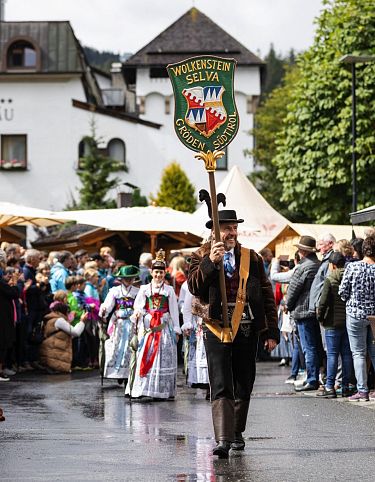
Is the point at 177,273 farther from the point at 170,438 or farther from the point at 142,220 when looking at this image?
the point at 170,438

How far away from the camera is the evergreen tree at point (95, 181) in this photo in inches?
2146

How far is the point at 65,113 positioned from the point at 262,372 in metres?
41.3

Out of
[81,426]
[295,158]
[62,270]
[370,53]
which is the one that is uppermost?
[370,53]

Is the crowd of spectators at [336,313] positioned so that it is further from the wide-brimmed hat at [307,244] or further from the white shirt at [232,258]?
the white shirt at [232,258]

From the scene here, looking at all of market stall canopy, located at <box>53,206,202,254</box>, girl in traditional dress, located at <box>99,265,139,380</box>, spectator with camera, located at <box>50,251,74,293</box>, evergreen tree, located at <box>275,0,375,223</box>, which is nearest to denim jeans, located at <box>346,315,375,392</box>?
girl in traditional dress, located at <box>99,265,139,380</box>

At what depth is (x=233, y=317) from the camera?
10484 millimetres

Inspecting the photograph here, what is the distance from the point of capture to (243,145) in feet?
221

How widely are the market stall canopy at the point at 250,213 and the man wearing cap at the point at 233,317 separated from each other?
1490 cm

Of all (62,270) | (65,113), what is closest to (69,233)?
(62,270)

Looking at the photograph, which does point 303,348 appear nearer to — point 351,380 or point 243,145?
point 351,380

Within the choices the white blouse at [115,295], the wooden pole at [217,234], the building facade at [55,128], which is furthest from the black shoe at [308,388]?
the building facade at [55,128]

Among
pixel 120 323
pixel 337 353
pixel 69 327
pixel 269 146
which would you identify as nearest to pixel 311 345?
pixel 337 353

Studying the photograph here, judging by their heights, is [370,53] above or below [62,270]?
above

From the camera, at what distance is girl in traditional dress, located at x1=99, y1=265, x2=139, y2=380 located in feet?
58.1
